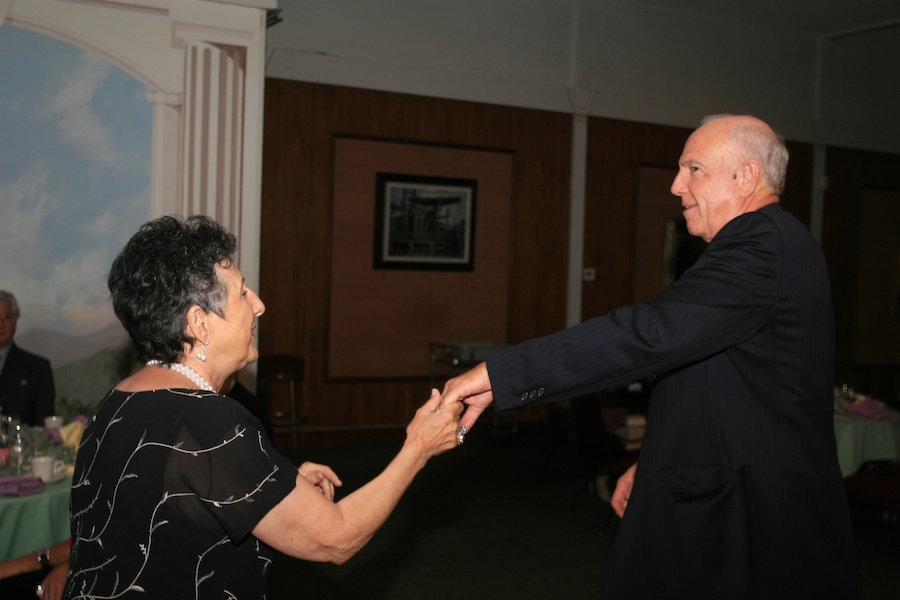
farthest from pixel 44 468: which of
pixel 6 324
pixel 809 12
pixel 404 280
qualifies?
pixel 809 12

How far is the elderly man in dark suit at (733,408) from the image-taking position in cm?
170

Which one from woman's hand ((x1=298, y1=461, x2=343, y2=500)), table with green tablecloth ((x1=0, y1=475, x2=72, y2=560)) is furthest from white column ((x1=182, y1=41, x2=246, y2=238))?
woman's hand ((x1=298, y1=461, x2=343, y2=500))

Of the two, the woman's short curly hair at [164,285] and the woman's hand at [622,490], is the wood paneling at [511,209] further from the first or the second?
the woman's short curly hair at [164,285]

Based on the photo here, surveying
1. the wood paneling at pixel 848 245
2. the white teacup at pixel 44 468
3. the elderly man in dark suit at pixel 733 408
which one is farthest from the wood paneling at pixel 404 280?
the elderly man in dark suit at pixel 733 408

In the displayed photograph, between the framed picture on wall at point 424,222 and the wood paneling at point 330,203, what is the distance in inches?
15.7

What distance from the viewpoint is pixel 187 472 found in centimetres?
145

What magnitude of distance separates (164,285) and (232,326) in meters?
0.16

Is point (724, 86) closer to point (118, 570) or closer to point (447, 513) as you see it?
point (447, 513)

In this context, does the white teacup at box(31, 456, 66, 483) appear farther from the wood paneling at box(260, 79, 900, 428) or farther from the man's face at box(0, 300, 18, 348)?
the wood paneling at box(260, 79, 900, 428)

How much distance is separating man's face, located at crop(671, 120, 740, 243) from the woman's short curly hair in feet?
3.58

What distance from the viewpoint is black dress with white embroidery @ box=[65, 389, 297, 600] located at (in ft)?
4.77

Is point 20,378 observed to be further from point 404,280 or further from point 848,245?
point 848,245

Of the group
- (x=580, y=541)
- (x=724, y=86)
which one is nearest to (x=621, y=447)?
(x=580, y=541)

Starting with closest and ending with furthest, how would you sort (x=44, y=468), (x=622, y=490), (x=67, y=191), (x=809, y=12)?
1. (x=622, y=490)
2. (x=44, y=468)
3. (x=67, y=191)
4. (x=809, y=12)
